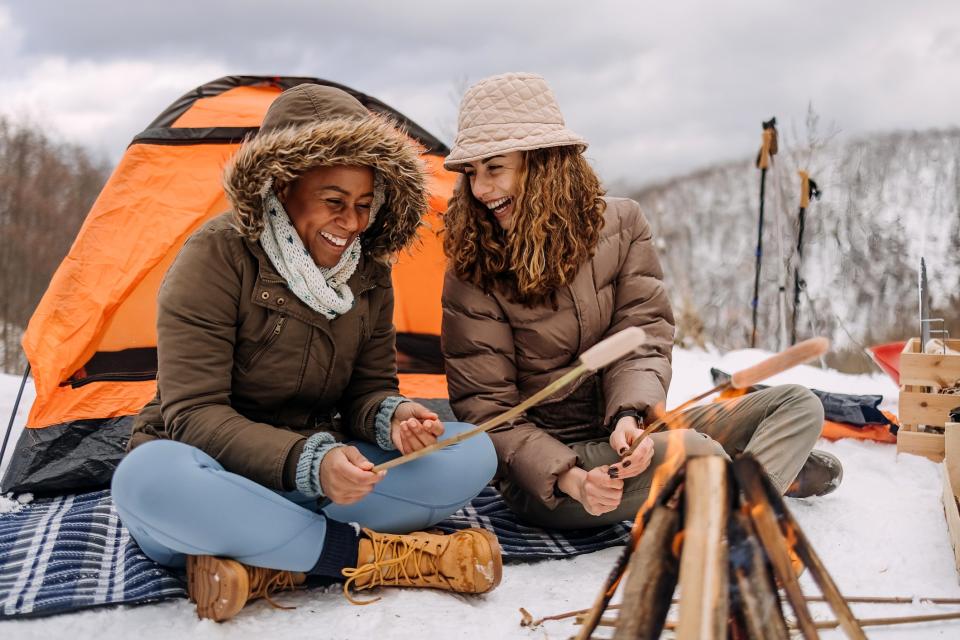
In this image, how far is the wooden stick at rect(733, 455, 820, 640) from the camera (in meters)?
1.07

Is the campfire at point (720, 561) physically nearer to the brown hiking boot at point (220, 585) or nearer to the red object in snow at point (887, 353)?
the brown hiking boot at point (220, 585)

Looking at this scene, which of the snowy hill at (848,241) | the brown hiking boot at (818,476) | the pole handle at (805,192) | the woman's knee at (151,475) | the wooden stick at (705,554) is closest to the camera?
the wooden stick at (705,554)

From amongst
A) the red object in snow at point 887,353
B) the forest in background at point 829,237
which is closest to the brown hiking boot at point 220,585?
the red object in snow at point 887,353

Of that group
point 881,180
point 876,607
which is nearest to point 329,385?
point 876,607

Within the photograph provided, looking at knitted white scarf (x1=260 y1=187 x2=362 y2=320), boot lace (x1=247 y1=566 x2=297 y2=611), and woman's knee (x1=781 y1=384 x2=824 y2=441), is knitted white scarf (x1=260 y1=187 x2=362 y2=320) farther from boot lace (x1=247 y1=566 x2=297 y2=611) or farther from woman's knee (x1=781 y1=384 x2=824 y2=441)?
woman's knee (x1=781 y1=384 x2=824 y2=441)

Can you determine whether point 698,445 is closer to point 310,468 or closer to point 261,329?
point 310,468

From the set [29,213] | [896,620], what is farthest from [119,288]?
[29,213]

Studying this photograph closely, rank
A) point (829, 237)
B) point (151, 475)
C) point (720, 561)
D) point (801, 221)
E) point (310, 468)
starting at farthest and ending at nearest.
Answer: point (829, 237) → point (801, 221) → point (310, 468) → point (151, 475) → point (720, 561)

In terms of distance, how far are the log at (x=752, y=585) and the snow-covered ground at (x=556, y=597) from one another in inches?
26.5

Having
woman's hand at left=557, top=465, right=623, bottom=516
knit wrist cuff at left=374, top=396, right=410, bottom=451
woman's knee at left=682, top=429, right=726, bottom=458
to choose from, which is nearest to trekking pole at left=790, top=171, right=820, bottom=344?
woman's knee at left=682, top=429, right=726, bottom=458

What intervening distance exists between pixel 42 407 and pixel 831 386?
12.5 feet

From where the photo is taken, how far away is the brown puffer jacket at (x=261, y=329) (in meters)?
1.79

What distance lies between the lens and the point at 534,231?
85.3 inches

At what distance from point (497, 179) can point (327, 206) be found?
504mm
